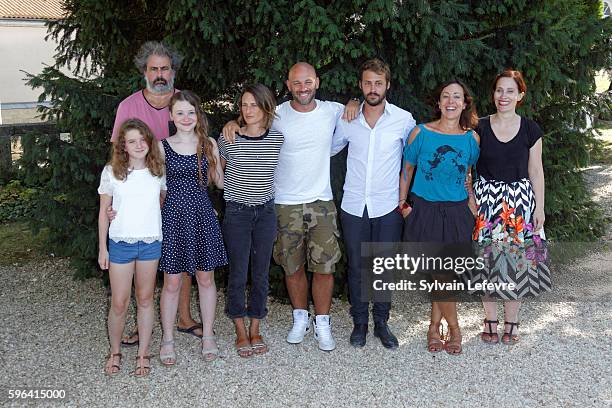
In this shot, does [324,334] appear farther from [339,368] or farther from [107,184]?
[107,184]

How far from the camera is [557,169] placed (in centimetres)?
581

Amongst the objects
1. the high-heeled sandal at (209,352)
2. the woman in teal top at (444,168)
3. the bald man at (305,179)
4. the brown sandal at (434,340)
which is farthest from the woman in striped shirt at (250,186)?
the brown sandal at (434,340)

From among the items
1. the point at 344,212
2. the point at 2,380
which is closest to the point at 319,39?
the point at 344,212

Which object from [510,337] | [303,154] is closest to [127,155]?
[303,154]

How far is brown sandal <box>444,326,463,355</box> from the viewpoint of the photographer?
427 centimetres

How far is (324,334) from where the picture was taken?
440 cm

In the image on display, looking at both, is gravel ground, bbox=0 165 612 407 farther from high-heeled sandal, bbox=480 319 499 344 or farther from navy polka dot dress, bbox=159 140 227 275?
navy polka dot dress, bbox=159 140 227 275

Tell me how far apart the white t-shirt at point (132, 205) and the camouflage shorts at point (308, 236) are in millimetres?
867

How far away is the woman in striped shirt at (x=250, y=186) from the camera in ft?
13.0

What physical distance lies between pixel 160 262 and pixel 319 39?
1.94 meters

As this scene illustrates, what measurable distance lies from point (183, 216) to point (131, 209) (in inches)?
13.4

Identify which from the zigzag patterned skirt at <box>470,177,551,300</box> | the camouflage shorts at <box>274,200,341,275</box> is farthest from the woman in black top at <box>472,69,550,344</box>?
the camouflage shorts at <box>274,200,341,275</box>

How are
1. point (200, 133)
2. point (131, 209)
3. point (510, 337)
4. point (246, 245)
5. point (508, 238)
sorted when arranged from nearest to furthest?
point (131, 209)
point (200, 133)
point (246, 245)
point (508, 238)
point (510, 337)

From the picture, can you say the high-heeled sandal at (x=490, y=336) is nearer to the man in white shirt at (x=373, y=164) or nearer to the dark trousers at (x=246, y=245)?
the man in white shirt at (x=373, y=164)
